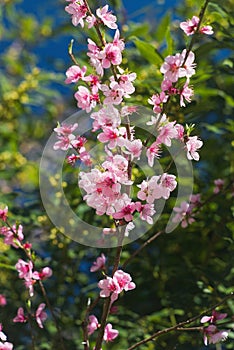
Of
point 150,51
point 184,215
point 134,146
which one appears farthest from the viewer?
point 150,51

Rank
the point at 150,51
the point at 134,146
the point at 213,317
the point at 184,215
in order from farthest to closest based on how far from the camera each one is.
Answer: the point at 150,51 → the point at 184,215 → the point at 213,317 → the point at 134,146

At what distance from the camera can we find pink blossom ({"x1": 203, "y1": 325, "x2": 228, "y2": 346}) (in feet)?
3.08

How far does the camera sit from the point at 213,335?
0.95m

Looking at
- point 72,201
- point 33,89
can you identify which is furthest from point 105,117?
point 33,89

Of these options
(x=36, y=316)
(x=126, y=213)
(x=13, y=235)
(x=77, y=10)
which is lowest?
(x=36, y=316)

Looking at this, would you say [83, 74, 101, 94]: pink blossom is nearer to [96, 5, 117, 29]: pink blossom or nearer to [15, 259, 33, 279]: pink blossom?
[96, 5, 117, 29]: pink blossom

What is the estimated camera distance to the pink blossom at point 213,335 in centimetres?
94

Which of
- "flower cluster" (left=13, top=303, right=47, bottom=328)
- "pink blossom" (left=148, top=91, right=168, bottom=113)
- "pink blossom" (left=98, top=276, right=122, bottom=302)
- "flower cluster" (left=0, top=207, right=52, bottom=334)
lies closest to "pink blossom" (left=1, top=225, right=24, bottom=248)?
"flower cluster" (left=0, top=207, right=52, bottom=334)

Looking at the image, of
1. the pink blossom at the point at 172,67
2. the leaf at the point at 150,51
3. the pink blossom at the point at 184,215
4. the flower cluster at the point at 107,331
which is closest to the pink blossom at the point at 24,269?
the flower cluster at the point at 107,331

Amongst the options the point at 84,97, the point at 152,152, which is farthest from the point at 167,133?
the point at 84,97

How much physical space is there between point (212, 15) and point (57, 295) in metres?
0.71

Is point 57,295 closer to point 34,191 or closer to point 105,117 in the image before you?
point 34,191

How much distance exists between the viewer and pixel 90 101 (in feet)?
3.05

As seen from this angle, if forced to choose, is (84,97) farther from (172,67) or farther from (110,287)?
(110,287)
